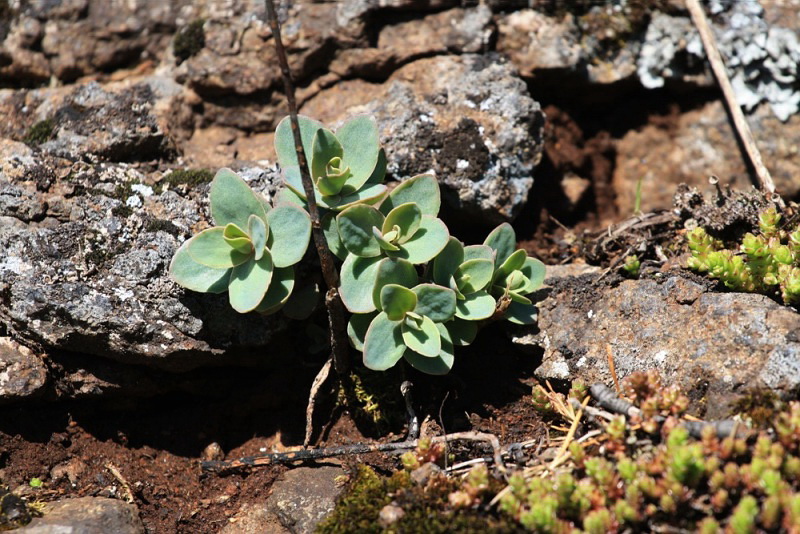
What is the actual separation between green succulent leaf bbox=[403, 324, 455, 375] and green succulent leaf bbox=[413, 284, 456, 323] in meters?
0.08

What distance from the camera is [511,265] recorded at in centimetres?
324

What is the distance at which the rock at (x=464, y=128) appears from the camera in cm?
356

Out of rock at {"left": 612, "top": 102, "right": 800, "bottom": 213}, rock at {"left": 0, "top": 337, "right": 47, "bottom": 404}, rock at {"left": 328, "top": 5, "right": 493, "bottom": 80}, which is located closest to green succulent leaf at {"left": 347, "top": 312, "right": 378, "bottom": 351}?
rock at {"left": 0, "top": 337, "right": 47, "bottom": 404}

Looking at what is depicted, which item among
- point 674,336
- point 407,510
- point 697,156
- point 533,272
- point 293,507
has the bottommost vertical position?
point 293,507

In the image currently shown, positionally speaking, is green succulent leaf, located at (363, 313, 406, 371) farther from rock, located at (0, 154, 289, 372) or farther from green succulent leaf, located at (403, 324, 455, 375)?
rock, located at (0, 154, 289, 372)

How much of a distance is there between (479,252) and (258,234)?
3.34ft

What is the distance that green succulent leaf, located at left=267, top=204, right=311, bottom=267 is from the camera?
2939 millimetres

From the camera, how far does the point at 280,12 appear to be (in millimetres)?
4082

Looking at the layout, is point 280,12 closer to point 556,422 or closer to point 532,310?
point 532,310

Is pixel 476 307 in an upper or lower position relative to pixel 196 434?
upper

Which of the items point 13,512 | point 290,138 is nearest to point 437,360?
point 290,138

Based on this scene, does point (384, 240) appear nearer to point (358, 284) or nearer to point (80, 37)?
point (358, 284)

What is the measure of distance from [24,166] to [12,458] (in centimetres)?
138

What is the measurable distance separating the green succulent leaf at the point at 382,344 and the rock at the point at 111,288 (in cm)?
56
